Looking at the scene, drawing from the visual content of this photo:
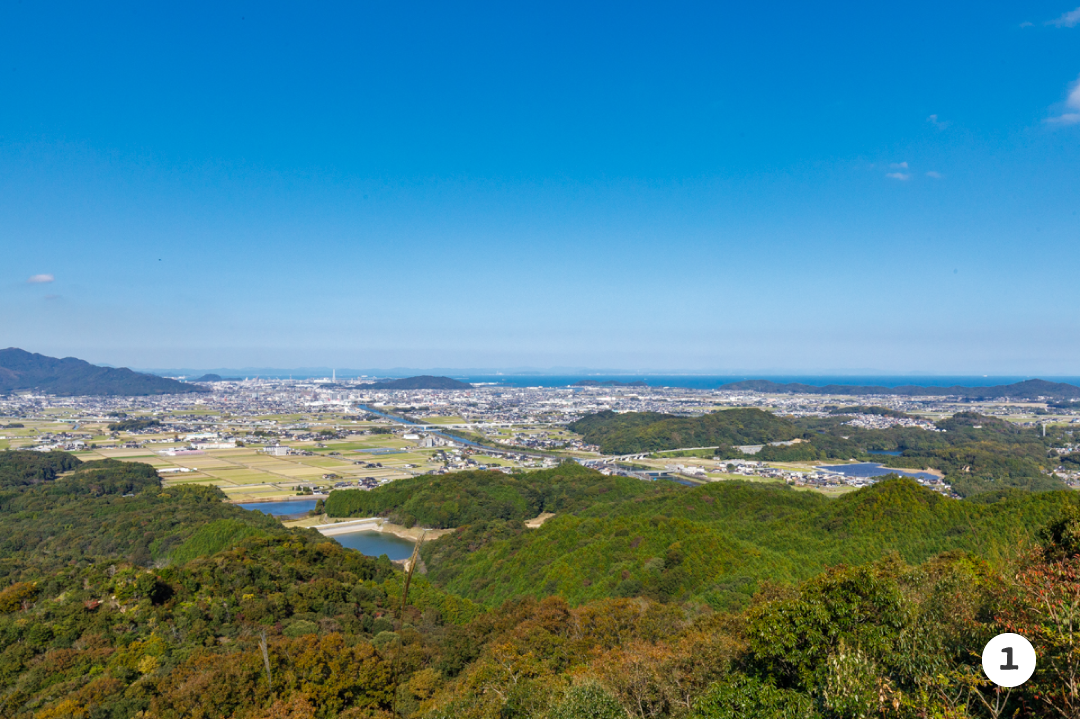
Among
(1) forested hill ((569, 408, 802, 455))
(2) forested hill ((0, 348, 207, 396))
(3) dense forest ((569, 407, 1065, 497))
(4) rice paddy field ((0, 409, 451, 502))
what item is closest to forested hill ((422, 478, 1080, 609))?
(4) rice paddy field ((0, 409, 451, 502))

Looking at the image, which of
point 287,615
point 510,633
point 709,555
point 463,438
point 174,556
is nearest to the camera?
point 510,633

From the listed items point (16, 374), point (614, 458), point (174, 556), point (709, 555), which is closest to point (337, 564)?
point (174, 556)

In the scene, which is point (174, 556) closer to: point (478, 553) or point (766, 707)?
point (478, 553)

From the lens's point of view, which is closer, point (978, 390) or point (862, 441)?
point (862, 441)

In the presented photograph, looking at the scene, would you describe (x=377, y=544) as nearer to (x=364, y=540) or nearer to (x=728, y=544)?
(x=364, y=540)

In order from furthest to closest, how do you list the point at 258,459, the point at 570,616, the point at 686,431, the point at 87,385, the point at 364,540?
the point at 87,385 < the point at 686,431 < the point at 258,459 < the point at 364,540 < the point at 570,616

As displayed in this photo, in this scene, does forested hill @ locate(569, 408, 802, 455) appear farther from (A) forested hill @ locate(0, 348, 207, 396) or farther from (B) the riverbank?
(A) forested hill @ locate(0, 348, 207, 396)

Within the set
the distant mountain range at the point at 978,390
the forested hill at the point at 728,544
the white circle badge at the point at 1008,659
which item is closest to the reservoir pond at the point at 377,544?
the forested hill at the point at 728,544

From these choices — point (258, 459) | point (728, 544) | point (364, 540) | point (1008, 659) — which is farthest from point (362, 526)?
point (1008, 659)
